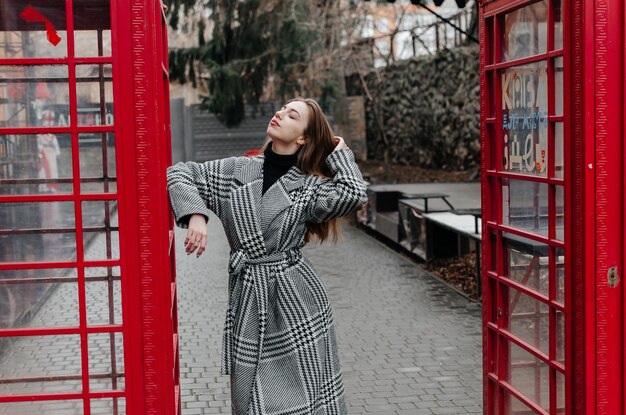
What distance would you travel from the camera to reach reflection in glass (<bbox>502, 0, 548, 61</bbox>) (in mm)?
3660

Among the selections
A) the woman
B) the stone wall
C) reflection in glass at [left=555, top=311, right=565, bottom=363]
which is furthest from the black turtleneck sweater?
the stone wall

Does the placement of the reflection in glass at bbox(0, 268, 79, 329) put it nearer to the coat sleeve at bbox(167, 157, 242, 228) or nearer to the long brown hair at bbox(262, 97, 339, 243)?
the coat sleeve at bbox(167, 157, 242, 228)

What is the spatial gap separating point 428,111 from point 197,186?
751 inches

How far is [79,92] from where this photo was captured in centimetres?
327

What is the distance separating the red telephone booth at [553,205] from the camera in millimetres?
3277

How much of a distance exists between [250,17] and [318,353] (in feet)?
55.8

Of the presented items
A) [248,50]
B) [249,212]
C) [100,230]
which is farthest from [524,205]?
[248,50]

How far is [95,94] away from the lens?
3.31 metres

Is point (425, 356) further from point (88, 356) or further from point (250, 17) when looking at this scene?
point (250, 17)

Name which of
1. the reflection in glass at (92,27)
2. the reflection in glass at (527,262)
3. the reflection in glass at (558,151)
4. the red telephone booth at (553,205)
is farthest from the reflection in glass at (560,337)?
the reflection in glass at (92,27)

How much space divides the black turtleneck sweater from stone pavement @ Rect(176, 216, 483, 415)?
2.34m

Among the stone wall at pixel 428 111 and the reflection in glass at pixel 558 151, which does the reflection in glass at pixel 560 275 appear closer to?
the reflection in glass at pixel 558 151

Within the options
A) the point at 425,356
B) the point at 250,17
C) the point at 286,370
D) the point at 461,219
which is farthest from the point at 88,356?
the point at 250,17

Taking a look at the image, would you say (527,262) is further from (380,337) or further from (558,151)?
(380,337)
